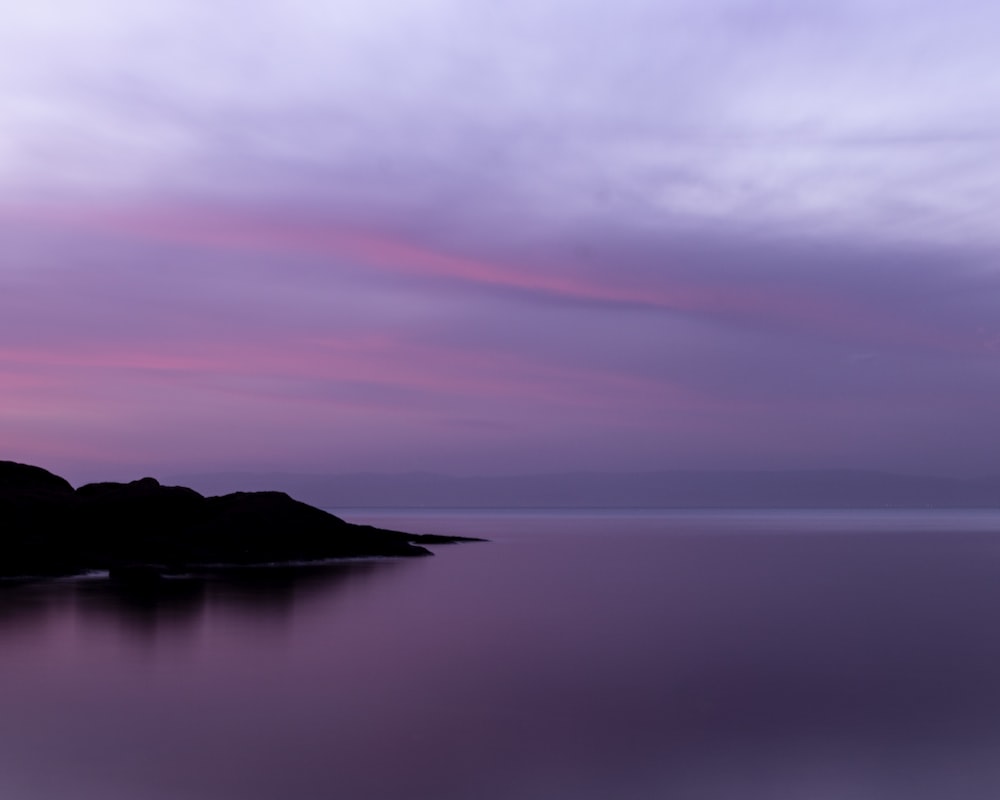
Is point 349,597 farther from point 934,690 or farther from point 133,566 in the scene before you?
point 934,690

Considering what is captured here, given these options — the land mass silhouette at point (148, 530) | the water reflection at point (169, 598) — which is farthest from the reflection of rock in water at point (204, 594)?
the land mass silhouette at point (148, 530)

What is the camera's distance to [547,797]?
54.6ft

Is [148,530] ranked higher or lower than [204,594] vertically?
higher

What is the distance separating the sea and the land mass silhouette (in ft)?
28.1

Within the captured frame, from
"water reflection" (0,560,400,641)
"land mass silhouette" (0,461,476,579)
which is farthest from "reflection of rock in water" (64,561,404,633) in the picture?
"land mass silhouette" (0,461,476,579)

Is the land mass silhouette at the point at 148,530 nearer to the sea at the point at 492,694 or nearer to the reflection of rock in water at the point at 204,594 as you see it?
the reflection of rock in water at the point at 204,594

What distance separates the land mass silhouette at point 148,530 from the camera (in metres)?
59.9

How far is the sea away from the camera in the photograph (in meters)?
17.8

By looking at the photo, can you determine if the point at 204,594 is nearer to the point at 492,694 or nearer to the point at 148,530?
the point at 148,530

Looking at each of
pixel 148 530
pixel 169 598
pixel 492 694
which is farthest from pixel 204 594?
pixel 492 694

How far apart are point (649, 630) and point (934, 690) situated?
13.0m

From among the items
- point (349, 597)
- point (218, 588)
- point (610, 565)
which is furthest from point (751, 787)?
point (610, 565)

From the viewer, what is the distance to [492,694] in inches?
1012

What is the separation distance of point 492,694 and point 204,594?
2634cm
